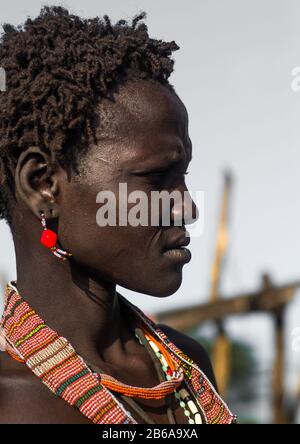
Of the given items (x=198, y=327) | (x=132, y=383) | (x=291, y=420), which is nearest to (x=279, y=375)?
(x=291, y=420)

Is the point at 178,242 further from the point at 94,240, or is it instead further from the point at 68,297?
the point at 68,297

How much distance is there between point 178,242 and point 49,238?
0.46m

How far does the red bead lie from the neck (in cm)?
10

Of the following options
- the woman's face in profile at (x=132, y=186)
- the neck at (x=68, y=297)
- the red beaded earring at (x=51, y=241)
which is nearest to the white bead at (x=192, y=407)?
the neck at (x=68, y=297)

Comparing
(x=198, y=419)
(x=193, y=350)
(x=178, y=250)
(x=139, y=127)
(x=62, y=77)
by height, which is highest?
(x=62, y=77)

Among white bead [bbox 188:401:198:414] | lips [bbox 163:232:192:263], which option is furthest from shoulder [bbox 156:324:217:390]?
lips [bbox 163:232:192:263]

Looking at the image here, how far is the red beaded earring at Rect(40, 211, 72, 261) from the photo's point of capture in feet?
10.2

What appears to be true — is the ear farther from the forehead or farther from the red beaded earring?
the forehead

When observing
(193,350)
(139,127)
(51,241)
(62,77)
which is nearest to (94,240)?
(51,241)

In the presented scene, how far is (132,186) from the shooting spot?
10.0 ft

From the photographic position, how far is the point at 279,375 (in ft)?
36.9
